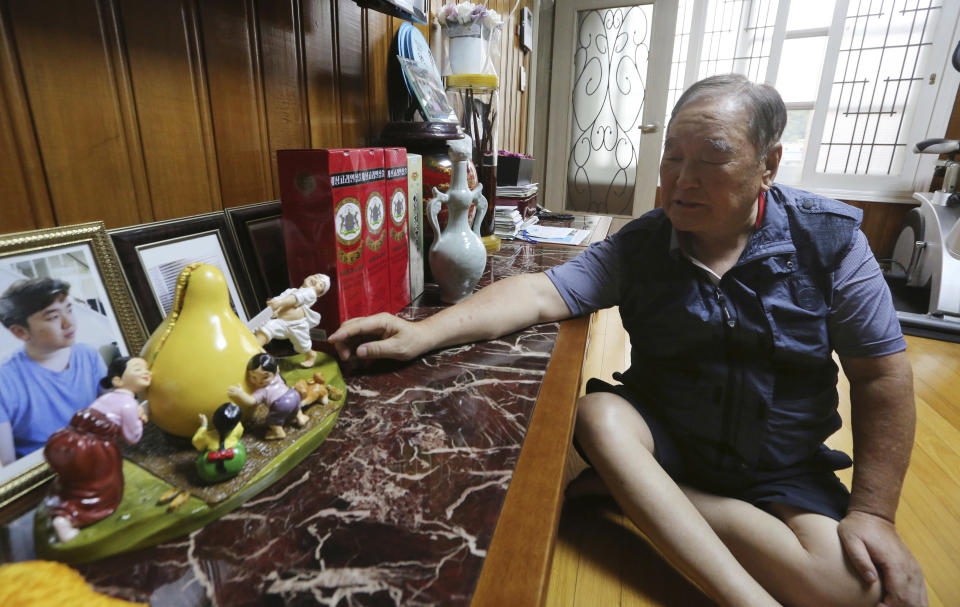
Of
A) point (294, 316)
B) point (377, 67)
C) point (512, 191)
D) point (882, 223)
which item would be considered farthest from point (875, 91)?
point (294, 316)

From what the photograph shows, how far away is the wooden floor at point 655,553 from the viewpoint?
1.00 m

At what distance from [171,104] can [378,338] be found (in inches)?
17.7

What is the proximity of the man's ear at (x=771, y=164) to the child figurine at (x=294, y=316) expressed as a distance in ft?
2.55

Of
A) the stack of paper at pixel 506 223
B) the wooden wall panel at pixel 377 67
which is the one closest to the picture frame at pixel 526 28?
the stack of paper at pixel 506 223

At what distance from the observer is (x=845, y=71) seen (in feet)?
11.4

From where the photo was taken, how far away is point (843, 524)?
2.77ft

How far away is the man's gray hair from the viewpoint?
2.68 ft

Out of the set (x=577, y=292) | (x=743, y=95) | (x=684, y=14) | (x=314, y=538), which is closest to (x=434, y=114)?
(x=577, y=292)

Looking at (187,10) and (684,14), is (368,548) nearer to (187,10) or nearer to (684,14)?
(187,10)

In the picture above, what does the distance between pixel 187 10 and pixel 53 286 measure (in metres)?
0.44

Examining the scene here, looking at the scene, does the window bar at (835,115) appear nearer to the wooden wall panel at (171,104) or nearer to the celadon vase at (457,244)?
the celadon vase at (457,244)

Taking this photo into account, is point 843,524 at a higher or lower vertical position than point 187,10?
lower

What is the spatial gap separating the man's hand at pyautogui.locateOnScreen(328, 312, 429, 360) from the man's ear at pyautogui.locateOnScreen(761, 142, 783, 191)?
2.21 feet

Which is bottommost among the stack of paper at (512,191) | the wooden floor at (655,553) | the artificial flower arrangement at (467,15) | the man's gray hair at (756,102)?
the wooden floor at (655,553)
